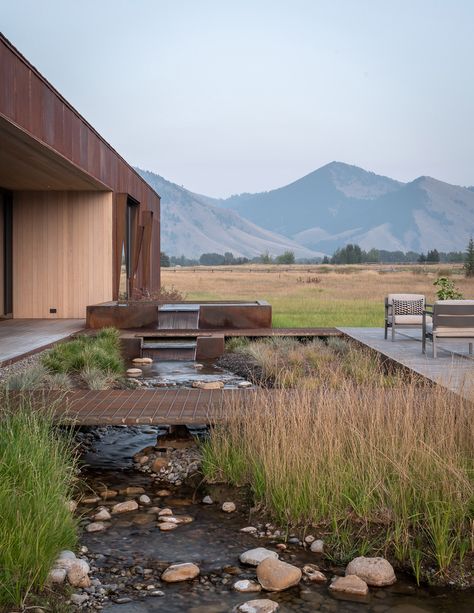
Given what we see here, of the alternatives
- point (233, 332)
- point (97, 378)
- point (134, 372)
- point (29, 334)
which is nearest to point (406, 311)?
point (233, 332)

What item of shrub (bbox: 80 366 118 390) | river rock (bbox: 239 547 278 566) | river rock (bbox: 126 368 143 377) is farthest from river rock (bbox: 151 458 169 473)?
river rock (bbox: 126 368 143 377)

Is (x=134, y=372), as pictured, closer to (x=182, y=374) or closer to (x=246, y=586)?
(x=182, y=374)

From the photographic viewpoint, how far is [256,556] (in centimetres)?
360

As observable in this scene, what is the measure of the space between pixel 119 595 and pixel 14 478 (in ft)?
2.32

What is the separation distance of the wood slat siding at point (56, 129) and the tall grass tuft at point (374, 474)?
4.11 meters

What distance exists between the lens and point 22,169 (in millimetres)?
10570

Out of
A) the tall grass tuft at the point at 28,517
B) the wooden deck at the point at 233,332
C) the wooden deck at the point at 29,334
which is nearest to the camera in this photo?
the tall grass tuft at the point at 28,517

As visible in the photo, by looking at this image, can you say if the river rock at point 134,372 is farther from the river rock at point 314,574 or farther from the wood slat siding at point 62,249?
the river rock at point 314,574

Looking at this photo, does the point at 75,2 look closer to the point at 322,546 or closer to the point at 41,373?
the point at 41,373

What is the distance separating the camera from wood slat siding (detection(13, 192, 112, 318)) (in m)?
13.6

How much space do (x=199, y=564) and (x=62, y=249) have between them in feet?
35.2

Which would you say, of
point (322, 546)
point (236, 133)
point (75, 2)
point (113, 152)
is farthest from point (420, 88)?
point (236, 133)

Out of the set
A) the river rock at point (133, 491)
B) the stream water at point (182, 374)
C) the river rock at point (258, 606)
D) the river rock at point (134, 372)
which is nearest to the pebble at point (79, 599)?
the river rock at point (258, 606)

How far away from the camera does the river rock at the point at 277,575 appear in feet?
11.0
